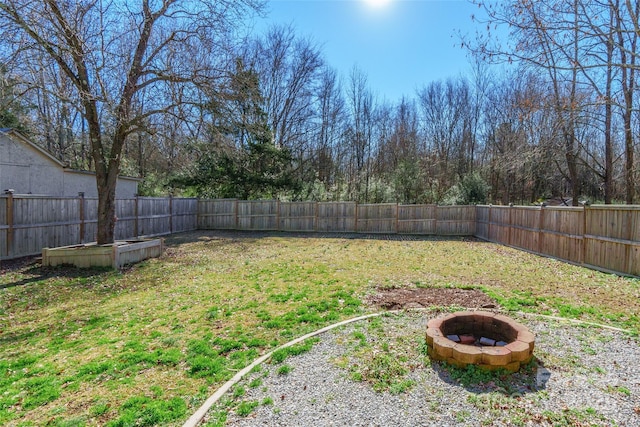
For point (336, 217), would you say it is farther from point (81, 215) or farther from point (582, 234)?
point (81, 215)

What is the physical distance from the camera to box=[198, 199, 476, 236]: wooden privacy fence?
1507cm

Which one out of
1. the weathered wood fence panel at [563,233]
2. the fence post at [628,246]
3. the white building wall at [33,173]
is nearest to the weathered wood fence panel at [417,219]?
the weathered wood fence panel at [563,233]

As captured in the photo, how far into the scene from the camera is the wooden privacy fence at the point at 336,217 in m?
15.1

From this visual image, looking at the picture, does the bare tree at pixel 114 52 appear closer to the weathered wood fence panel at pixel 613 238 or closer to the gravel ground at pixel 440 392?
the gravel ground at pixel 440 392

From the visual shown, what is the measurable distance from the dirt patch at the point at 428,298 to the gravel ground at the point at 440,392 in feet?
4.56

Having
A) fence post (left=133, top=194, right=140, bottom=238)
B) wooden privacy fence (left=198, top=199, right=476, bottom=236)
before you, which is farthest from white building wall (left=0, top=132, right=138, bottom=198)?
wooden privacy fence (left=198, top=199, right=476, bottom=236)

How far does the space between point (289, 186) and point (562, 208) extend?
12.9 meters

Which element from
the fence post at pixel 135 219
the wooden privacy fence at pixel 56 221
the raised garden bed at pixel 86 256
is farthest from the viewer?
the fence post at pixel 135 219

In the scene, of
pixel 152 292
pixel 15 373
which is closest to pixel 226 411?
pixel 15 373

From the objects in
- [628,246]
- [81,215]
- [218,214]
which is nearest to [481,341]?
[628,246]

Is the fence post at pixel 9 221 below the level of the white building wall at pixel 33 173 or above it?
below

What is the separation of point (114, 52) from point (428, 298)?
8352 millimetres

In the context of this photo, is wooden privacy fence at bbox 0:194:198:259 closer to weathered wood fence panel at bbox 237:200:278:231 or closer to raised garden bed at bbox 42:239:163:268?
raised garden bed at bbox 42:239:163:268

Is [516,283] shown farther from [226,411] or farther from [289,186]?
[289,186]
